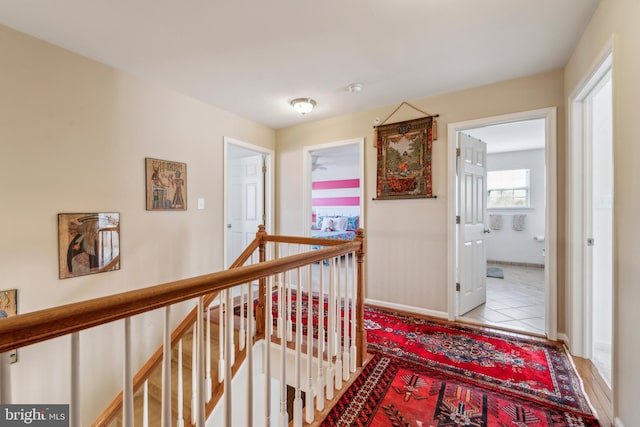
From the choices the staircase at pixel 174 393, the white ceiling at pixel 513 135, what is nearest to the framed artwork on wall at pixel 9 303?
the staircase at pixel 174 393

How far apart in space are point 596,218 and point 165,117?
158 inches

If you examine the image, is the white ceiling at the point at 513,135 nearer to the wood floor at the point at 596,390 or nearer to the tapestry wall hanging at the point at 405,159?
the tapestry wall hanging at the point at 405,159

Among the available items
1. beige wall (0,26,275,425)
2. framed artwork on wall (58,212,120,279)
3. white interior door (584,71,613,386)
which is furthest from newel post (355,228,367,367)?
framed artwork on wall (58,212,120,279)

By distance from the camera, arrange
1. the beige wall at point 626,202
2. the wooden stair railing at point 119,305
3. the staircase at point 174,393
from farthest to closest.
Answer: the staircase at point 174,393 < the beige wall at point 626,202 < the wooden stair railing at point 119,305

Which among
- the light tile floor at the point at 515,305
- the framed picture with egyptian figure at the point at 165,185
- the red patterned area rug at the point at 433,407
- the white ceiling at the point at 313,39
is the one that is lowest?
the red patterned area rug at the point at 433,407

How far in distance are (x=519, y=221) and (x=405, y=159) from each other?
4.17m

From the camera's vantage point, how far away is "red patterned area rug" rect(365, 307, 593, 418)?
1.85 m

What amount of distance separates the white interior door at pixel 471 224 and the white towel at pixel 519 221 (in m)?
3.15

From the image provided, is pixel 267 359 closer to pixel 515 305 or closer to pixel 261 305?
pixel 261 305

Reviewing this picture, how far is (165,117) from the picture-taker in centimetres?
291

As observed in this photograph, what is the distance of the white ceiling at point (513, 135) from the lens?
4219mm

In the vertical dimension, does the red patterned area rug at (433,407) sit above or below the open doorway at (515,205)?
below

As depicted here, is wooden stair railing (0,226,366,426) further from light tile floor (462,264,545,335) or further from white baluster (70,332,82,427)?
light tile floor (462,264,545,335)

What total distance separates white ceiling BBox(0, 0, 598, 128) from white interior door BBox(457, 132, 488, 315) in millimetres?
811
